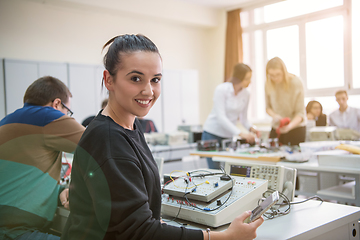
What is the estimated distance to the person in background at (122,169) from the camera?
0.77 meters

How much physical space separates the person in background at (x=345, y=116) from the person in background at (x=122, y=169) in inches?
159

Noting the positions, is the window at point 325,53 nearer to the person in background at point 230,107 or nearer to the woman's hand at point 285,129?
the woman's hand at point 285,129

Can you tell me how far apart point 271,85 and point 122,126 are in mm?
2851

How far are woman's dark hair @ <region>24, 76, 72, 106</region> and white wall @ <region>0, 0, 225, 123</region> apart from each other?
2.85m

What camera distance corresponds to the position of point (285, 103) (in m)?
3.38

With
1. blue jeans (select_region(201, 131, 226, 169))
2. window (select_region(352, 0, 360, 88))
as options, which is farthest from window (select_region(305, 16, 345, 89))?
blue jeans (select_region(201, 131, 226, 169))

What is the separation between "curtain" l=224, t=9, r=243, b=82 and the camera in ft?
20.7

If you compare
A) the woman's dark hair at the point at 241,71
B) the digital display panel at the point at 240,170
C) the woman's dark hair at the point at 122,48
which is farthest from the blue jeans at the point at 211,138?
the woman's dark hair at the point at 122,48

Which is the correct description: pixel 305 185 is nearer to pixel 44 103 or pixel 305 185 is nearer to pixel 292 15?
pixel 44 103

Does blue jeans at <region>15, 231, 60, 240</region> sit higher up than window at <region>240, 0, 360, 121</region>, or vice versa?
window at <region>240, 0, 360, 121</region>

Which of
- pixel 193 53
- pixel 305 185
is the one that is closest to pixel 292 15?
pixel 193 53

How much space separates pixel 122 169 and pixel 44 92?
0.99 meters

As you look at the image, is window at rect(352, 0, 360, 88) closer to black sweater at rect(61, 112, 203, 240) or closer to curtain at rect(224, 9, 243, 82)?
curtain at rect(224, 9, 243, 82)

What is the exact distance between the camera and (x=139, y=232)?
764 millimetres
